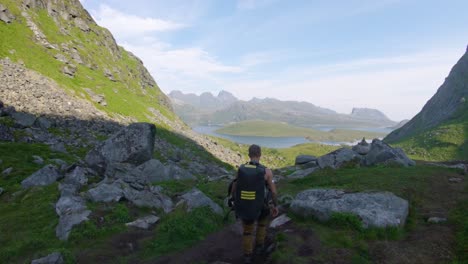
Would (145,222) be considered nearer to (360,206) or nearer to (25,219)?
(25,219)

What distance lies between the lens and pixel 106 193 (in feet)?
56.0

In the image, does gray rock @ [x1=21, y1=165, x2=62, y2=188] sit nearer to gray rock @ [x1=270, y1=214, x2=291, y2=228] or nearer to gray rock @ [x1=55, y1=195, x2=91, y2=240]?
gray rock @ [x1=55, y1=195, x2=91, y2=240]

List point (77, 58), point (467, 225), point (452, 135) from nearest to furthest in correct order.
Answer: point (467, 225) < point (452, 135) < point (77, 58)

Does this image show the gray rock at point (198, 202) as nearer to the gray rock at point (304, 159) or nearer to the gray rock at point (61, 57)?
the gray rock at point (304, 159)

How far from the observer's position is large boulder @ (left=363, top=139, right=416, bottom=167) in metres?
26.4

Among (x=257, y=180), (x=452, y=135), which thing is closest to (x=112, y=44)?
(x=452, y=135)

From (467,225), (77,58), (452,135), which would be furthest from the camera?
(77,58)

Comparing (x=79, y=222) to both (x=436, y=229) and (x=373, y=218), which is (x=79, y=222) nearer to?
(x=373, y=218)

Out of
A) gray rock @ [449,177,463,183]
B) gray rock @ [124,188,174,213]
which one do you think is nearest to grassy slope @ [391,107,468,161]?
gray rock @ [449,177,463,183]

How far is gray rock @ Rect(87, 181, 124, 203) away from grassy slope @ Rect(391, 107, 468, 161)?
66723mm

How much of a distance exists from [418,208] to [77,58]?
9767 centimetres

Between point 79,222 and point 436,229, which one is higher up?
point 436,229

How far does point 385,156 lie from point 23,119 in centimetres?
4532

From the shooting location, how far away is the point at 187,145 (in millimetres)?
74250
